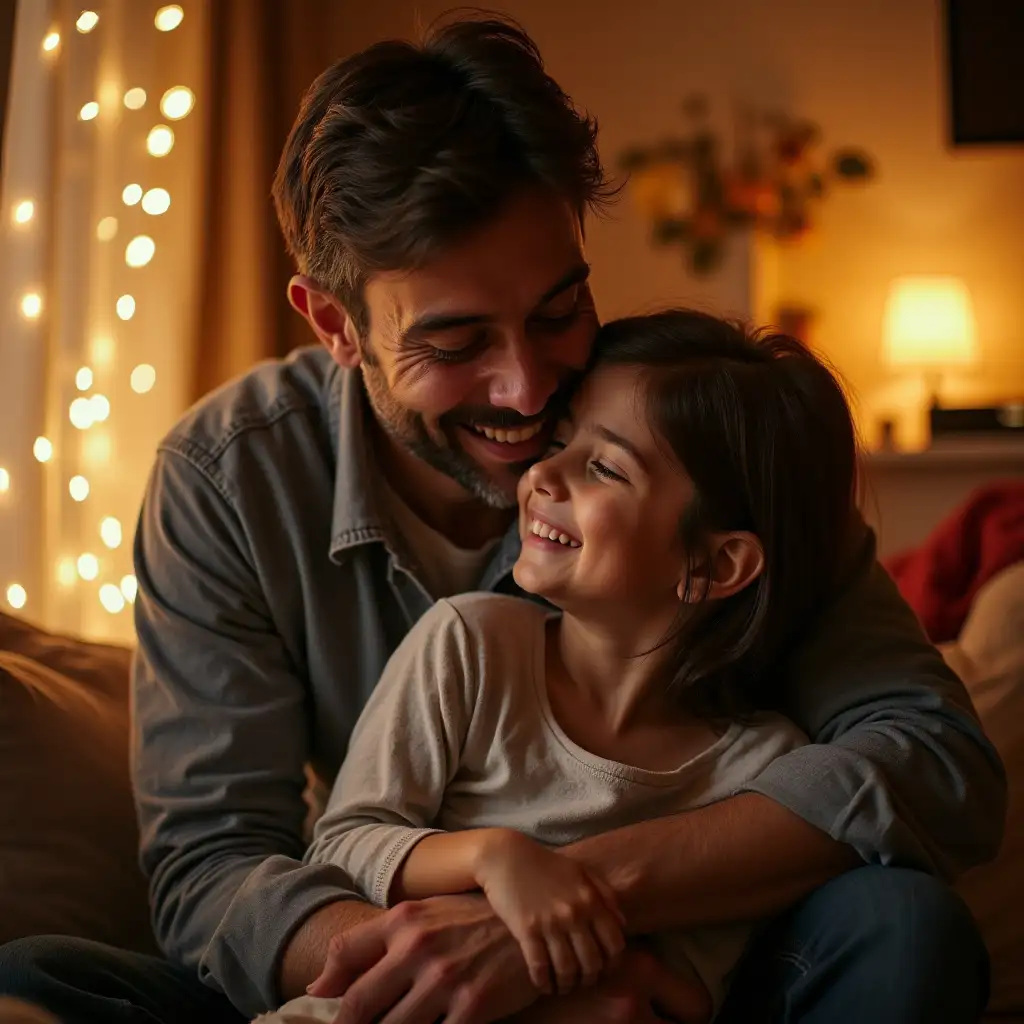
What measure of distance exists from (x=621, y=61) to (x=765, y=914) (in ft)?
12.4

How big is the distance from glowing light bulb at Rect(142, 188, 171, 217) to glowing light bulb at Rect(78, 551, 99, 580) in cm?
65

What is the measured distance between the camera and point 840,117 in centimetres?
461

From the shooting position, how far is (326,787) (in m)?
1.71

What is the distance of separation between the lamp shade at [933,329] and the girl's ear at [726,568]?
3.14 metres

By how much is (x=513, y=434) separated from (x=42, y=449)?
89cm

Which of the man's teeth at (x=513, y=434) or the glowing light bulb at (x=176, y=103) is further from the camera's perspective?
the glowing light bulb at (x=176, y=103)

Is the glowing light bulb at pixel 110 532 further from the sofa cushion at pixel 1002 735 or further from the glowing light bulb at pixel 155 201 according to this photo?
the sofa cushion at pixel 1002 735

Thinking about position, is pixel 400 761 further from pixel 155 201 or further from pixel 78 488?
pixel 155 201

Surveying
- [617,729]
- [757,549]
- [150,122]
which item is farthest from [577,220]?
[150,122]

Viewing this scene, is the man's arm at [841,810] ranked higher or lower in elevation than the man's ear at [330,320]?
lower

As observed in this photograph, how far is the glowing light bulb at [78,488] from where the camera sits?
86.9 inches

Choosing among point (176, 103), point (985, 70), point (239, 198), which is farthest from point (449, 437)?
point (985, 70)

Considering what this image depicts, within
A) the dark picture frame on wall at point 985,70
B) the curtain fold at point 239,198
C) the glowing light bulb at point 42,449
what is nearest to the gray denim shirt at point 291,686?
the glowing light bulb at point 42,449

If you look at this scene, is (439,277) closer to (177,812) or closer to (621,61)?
(177,812)
